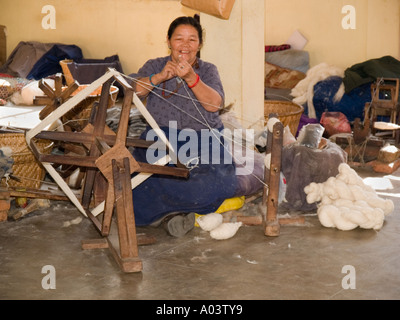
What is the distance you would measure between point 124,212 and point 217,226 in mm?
834

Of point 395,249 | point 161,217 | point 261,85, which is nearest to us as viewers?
point 395,249

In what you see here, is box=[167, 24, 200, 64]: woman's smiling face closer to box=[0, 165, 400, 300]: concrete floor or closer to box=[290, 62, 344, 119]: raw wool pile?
box=[0, 165, 400, 300]: concrete floor

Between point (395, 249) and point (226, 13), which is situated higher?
point (226, 13)

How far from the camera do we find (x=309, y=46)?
877cm

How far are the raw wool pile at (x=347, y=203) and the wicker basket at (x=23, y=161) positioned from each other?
2.09 metres

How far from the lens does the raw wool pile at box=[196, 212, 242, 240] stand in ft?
12.4

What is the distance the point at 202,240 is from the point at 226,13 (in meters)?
1.94

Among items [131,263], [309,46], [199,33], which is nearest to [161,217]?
[131,263]

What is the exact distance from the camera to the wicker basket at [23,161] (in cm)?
452

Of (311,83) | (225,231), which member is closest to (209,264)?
(225,231)

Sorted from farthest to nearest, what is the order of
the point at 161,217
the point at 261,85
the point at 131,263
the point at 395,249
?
the point at 261,85 → the point at 161,217 → the point at 395,249 → the point at 131,263

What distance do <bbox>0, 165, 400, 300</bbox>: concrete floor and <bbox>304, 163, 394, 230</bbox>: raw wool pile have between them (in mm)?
62

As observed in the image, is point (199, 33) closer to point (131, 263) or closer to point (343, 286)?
point (131, 263)

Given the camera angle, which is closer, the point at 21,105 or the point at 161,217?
the point at 161,217
